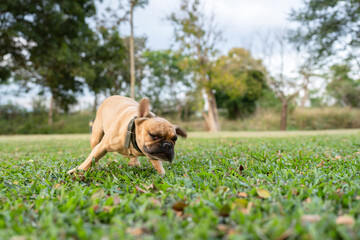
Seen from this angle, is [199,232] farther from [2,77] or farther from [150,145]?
[2,77]

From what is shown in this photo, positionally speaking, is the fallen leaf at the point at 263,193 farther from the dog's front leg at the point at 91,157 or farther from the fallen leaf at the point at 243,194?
A: the dog's front leg at the point at 91,157

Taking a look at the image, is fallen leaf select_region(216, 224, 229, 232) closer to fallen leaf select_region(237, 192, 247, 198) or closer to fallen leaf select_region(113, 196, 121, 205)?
fallen leaf select_region(237, 192, 247, 198)

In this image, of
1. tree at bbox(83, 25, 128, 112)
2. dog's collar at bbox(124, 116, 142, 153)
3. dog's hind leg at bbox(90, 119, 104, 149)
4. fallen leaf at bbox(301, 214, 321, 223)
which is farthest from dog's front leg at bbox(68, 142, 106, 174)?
tree at bbox(83, 25, 128, 112)

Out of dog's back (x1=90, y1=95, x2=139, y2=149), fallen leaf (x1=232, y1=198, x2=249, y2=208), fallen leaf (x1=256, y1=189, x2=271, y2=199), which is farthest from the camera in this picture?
dog's back (x1=90, y1=95, x2=139, y2=149)

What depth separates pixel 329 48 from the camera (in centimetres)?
1717

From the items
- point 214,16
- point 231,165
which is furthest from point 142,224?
point 214,16

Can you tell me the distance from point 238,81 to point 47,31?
14836mm

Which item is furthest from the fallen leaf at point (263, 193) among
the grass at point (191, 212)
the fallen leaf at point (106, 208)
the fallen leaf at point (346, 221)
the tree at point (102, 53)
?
the tree at point (102, 53)

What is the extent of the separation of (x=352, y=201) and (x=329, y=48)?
1876cm

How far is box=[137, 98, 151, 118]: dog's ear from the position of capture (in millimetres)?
2848

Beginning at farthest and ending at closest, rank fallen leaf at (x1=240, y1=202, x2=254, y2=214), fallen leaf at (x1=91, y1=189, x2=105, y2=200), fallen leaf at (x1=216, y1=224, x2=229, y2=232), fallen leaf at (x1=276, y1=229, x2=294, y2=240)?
fallen leaf at (x1=91, y1=189, x2=105, y2=200), fallen leaf at (x1=240, y1=202, x2=254, y2=214), fallen leaf at (x1=216, y1=224, x2=229, y2=232), fallen leaf at (x1=276, y1=229, x2=294, y2=240)

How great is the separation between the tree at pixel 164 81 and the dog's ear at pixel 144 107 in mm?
28500

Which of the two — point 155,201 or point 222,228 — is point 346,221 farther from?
point 155,201

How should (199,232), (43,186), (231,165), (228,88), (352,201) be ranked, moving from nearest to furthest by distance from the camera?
(199,232), (352,201), (43,186), (231,165), (228,88)
